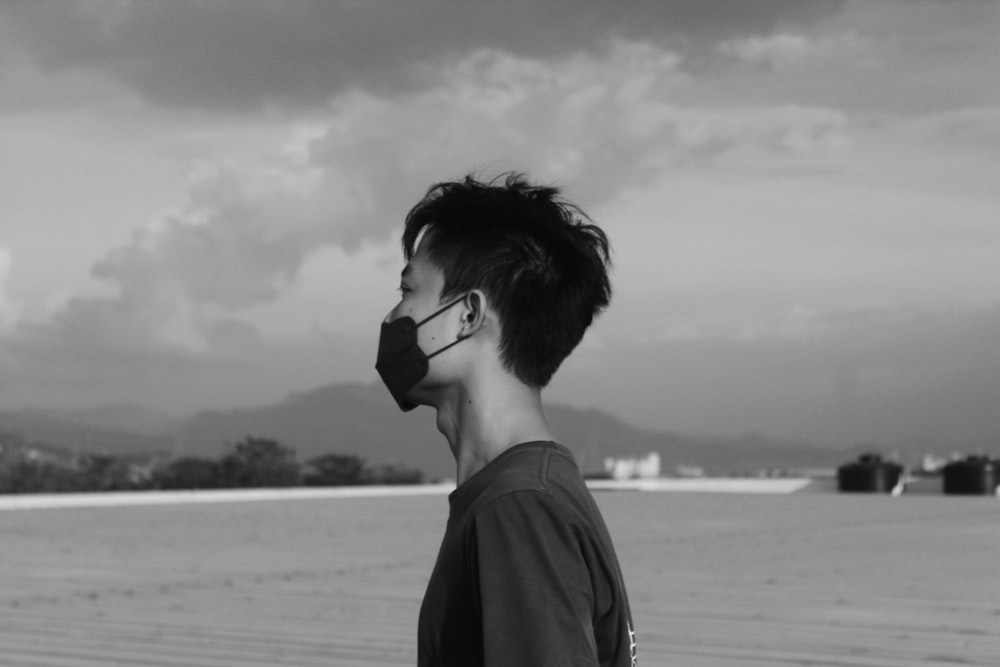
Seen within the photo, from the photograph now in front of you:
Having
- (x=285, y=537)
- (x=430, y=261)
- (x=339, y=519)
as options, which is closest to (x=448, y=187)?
(x=430, y=261)

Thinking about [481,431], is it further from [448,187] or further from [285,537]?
[285,537]

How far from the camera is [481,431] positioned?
67.4 inches

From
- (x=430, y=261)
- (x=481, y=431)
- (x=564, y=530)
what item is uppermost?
(x=430, y=261)

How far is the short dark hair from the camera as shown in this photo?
169cm

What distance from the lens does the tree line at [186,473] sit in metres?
24.9

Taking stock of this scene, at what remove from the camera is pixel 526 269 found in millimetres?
1692

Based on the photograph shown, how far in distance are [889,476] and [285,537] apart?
15.7 m

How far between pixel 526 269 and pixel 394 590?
6.56 m

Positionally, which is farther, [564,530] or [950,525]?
[950,525]

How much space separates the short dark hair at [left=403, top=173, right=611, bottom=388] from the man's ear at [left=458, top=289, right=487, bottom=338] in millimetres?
13

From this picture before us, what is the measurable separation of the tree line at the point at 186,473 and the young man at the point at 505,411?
2401 centimetres

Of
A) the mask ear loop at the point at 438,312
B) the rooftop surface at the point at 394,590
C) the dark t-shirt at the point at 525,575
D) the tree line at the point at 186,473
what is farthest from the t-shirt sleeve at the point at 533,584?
the tree line at the point at 186,473

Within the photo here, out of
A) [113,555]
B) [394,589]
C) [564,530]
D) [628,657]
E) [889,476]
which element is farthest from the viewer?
[889,476]

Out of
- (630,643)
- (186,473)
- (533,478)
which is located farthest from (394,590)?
(186,473)
